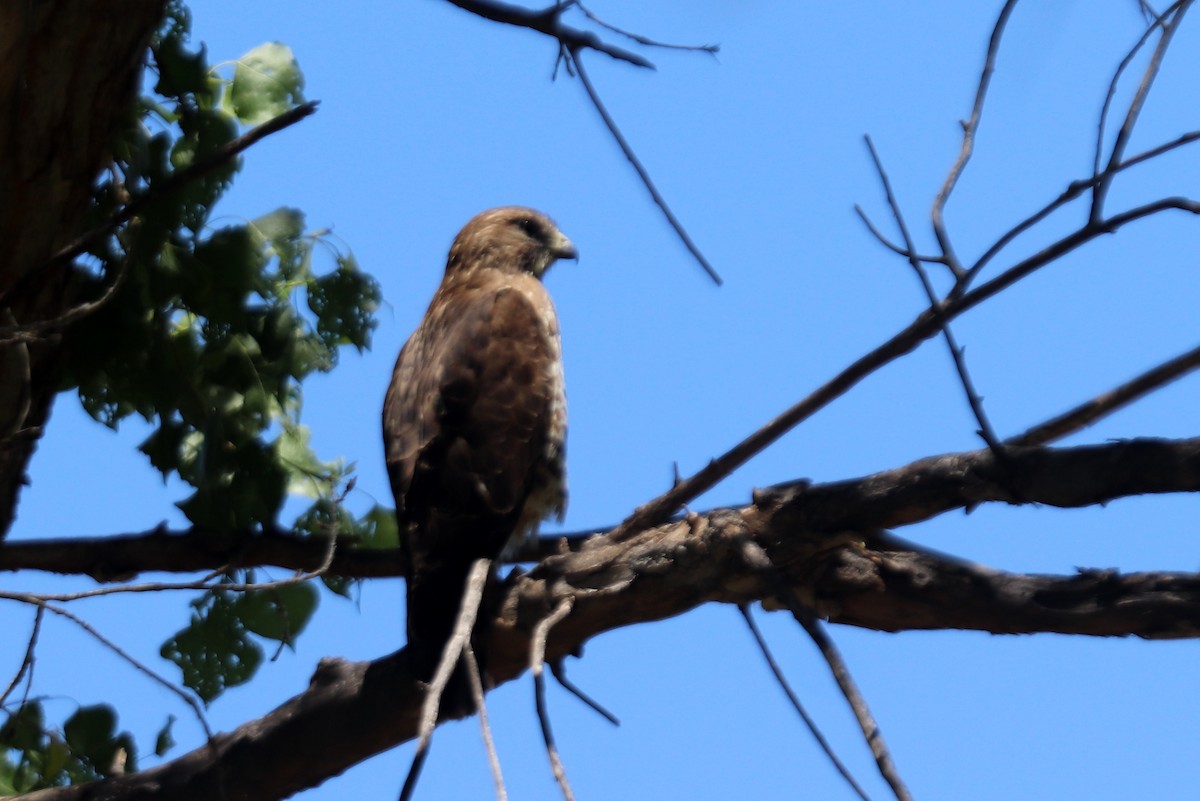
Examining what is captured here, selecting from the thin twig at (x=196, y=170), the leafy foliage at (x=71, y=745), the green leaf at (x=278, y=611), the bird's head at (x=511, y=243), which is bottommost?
the leafy foliage at (x=71, y=745)

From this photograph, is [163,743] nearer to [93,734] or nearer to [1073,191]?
[93,734]

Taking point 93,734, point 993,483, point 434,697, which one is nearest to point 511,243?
point 93,734

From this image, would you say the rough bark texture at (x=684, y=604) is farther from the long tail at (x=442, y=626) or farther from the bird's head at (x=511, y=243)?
the bird's head at (x=511, y=243)

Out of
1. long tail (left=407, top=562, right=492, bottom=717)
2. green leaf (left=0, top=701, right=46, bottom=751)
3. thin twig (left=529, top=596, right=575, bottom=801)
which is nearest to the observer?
thin twig (left=529, top=596, right=575, bottom=801)

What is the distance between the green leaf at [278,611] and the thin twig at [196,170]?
0.90 metres

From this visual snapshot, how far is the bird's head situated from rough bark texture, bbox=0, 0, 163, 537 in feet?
7.33

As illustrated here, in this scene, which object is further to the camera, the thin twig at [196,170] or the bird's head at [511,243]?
the bird's head at [511,243]

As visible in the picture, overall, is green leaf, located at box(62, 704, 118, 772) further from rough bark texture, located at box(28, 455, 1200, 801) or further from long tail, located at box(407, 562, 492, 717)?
long tail, located at box(407, 562, 492, 717)

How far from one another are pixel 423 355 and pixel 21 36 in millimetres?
1843

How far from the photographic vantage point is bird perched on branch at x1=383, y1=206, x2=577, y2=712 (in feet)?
11.3

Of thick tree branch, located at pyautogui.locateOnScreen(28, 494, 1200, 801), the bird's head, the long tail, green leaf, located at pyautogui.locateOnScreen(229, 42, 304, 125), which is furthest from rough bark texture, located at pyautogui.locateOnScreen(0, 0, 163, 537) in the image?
the bird's head

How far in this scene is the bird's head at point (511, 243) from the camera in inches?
204

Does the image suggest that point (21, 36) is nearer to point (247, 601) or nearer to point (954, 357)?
point (247, 601)

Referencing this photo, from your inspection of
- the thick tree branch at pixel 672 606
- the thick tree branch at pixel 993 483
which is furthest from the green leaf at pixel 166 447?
the thick tree branch at pixel 993 483
